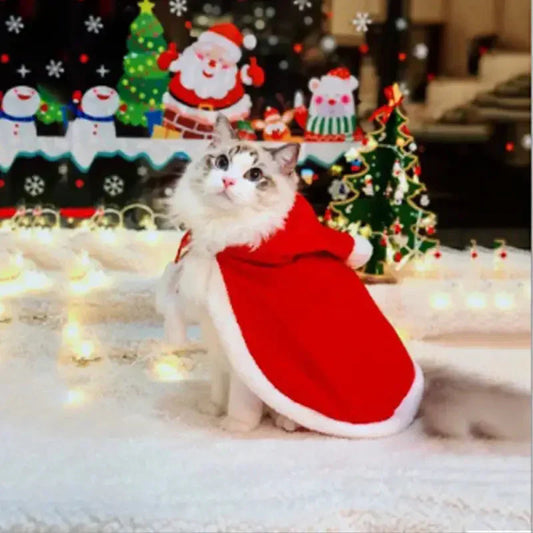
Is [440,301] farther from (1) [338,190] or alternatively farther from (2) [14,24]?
(2) [14,24]

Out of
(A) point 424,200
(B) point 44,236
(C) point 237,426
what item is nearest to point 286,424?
(C) point 237,426

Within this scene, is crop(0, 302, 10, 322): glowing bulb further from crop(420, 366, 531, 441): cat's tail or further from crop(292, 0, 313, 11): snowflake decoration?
crop(292, 0, 313, 11): snowflake decoration

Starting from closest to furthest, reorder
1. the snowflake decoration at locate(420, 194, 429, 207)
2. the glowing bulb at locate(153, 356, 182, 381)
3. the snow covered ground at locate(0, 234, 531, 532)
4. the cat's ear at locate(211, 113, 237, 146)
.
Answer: the snow covered ground at locate(0, 234, 531, 532)
the cat's ear at locate(211, 113, 237, 146)
the glowing bulb at locate(153, 356, 182, 381)
the snowflake decoration at locate(420, 194, 429, 207)

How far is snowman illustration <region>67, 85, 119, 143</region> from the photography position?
2.84 meters

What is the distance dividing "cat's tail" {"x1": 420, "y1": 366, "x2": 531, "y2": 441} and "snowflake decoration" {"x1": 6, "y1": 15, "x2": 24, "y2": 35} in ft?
6.69

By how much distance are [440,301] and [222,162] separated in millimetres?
1096

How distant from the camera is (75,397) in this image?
5.16ft

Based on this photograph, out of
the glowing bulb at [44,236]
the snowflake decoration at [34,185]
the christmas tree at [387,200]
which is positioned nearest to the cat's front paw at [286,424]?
the christmas tree at [387,200]

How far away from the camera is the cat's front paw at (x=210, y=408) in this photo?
4.89 ft

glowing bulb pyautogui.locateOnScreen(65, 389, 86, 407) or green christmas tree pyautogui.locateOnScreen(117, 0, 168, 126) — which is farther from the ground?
green christmas tree pyautogui.locateOnScreen(117, 0, 168, 126)

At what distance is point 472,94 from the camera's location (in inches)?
113

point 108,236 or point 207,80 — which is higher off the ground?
point 207,80

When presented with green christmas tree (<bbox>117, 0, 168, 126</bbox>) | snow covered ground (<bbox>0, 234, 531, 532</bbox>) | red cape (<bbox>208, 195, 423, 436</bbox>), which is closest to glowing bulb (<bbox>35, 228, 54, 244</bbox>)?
green christmas tree (<bbox>117, 0, 168, 126</bbox>)

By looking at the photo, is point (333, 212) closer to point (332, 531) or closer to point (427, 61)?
point (427, 61)
